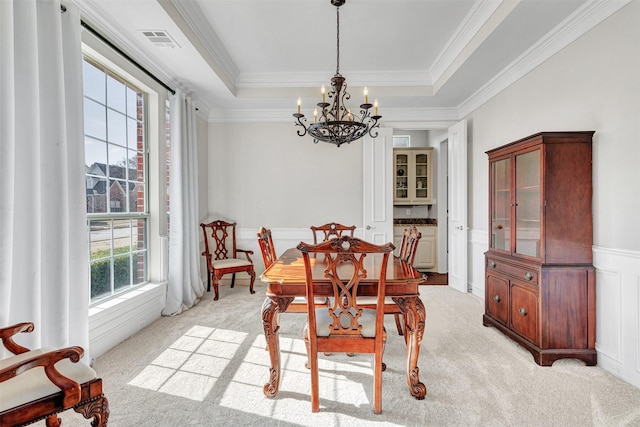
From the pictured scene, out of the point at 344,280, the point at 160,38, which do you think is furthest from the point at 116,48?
the point at 344,280

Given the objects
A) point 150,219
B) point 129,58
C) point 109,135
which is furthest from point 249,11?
point 150,219

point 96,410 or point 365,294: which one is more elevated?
point 365,294

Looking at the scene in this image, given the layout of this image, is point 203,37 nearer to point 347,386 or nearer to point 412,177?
point 347,386

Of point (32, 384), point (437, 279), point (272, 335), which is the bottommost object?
point (437, 279)

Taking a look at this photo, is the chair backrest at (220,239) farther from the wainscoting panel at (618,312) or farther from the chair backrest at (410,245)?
the wainscoting panel at (618,312)

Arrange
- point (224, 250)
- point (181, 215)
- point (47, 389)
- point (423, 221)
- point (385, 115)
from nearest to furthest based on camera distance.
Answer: point (47, 389), point (181, 215), point (224, 250), point (385, 115), point (423, 221)

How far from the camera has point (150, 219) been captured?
10.8ft

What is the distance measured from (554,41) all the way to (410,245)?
2.14m

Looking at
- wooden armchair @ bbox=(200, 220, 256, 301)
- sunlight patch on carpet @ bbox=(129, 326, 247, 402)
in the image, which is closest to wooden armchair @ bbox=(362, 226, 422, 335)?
sunlight patch on carpet @ bbox=(129, 326, 247, 402)

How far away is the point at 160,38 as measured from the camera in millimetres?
2652

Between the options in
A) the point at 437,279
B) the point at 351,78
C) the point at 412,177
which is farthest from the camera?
the point at 412,177

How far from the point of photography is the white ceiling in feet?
7.91

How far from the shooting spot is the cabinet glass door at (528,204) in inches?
95.3

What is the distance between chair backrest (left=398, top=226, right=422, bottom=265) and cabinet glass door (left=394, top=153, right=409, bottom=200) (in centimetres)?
332
